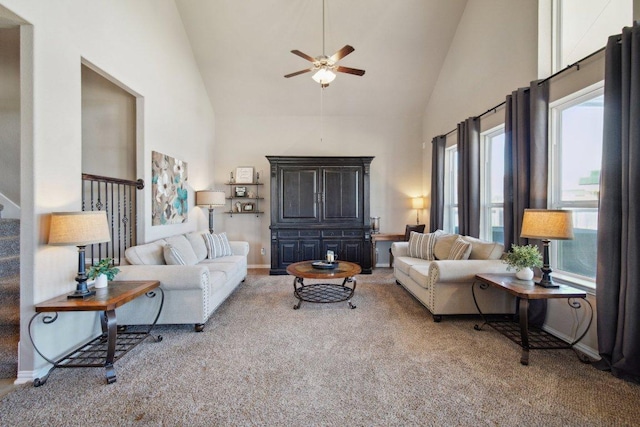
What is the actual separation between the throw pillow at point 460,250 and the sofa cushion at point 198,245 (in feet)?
11.4

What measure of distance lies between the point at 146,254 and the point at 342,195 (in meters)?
3.52

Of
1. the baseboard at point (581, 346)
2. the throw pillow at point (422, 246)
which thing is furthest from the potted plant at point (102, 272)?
the baseboard at point (581, 346)

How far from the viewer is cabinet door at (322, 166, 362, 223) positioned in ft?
19.0

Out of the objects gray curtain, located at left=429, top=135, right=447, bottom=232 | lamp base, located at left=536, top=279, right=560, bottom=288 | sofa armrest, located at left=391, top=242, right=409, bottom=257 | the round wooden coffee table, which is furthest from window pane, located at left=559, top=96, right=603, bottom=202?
the round wooden coffee table

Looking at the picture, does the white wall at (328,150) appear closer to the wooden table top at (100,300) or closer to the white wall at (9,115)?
the white wall at (9,115)

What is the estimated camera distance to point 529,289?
255cm

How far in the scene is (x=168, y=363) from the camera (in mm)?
2434

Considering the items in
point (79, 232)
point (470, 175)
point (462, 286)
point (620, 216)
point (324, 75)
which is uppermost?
point (324, 75)

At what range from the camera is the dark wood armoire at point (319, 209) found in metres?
5.72

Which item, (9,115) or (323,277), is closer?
(9,115)

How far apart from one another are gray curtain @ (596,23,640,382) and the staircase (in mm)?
4533

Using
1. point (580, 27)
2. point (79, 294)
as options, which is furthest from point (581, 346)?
point (79, 294)

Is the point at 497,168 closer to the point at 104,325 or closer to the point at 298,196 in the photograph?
the point at 298,196

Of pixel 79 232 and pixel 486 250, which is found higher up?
pixel 79 232
